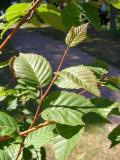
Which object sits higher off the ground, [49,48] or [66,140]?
[66,140]

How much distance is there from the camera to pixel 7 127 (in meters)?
0.99

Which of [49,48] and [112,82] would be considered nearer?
[112,82]

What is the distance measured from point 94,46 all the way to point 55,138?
11.2 metres

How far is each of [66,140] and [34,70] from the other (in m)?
0.21

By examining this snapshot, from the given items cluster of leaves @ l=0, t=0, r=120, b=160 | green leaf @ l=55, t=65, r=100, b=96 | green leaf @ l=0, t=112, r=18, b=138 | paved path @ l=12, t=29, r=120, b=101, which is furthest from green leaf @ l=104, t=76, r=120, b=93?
paved path @ l=12, t=29, r=120, b=101

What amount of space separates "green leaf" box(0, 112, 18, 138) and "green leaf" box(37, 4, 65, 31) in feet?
1.08

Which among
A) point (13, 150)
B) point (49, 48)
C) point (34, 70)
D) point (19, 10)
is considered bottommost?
point (49, 48)

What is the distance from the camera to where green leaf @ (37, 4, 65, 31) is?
1.18m

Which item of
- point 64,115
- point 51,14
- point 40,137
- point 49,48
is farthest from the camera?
point 49,48

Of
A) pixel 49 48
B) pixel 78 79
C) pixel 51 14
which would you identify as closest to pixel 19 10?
pixel 51 14

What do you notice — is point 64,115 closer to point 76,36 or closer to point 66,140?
point 66,140

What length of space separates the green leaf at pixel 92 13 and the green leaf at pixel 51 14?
14 cm

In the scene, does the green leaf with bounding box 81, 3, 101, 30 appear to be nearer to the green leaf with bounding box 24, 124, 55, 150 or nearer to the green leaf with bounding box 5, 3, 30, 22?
the green leaf with bounding box 5, 3, 30, 22

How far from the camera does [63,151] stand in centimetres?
94
